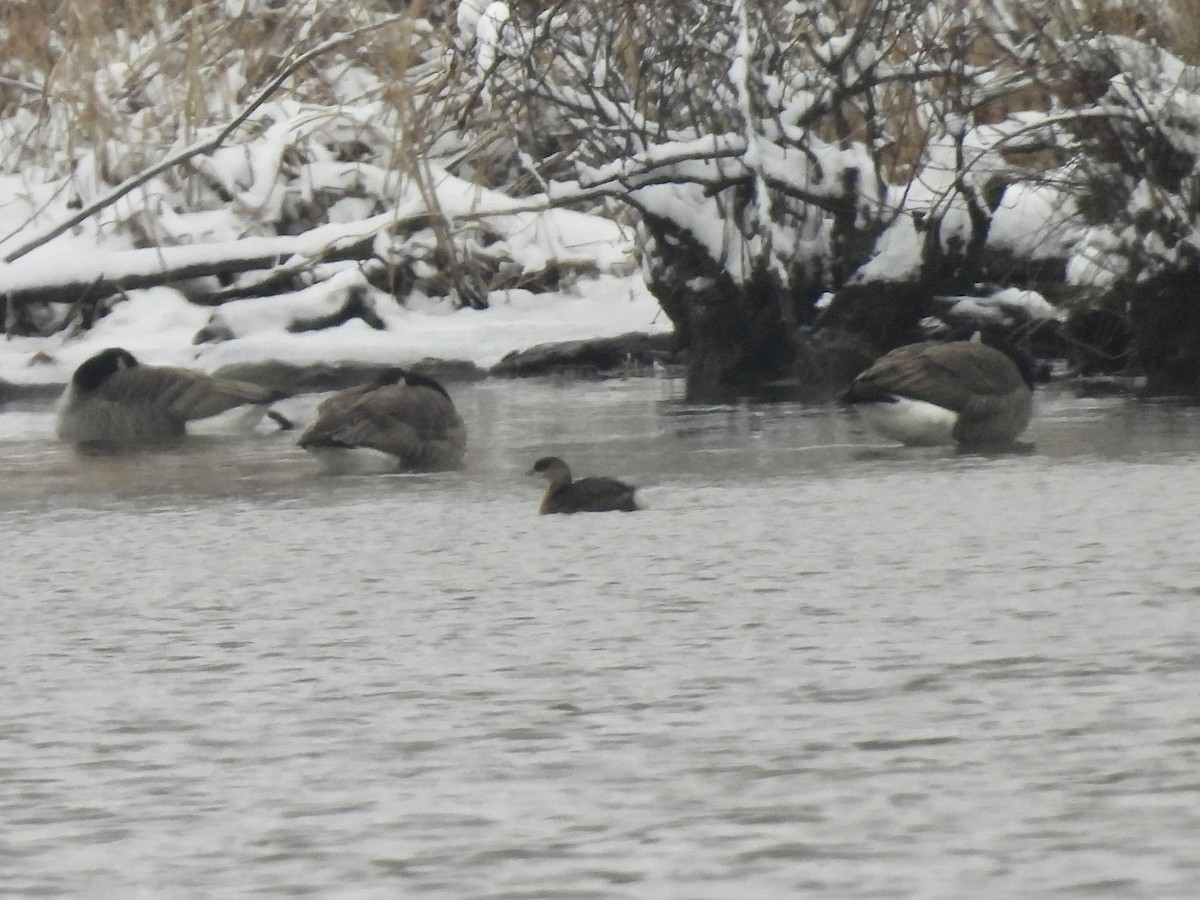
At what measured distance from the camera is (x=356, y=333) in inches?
765

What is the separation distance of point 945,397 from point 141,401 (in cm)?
538

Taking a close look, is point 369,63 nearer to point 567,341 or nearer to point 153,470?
point 567,341

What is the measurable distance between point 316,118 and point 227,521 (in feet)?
35.0

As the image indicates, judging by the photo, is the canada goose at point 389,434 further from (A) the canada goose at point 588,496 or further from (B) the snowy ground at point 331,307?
(B) the snowy ground at point 331,307

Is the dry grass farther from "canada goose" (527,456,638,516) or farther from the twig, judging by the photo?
"canada goose" (527,456,638,516)

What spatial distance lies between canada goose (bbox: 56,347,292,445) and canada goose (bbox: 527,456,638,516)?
528 centimetres

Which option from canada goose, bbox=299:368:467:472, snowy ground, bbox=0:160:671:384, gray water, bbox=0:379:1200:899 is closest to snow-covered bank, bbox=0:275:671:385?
snowy ground, bbox=0:160:671:384

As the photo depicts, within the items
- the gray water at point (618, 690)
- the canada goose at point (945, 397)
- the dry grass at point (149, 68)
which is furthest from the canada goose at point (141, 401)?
the canada goose at point (945, 397)

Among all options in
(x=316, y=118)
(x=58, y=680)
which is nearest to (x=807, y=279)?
(x=316, y=118)

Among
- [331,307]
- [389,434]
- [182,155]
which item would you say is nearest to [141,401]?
[182,155]

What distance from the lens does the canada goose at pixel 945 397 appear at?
12086 millimetres

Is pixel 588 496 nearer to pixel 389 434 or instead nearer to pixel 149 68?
pixel 389 434

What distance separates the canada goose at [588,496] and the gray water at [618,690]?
9cm

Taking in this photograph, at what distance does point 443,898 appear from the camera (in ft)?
14.0
